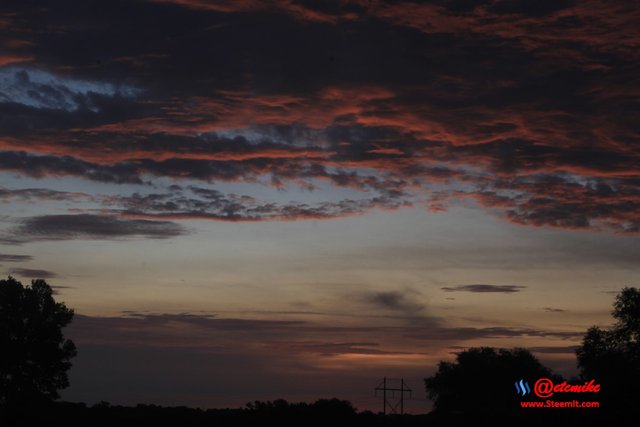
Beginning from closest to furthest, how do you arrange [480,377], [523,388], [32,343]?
[32,343] < [523,388] < [480,377]

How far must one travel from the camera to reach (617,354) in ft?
287

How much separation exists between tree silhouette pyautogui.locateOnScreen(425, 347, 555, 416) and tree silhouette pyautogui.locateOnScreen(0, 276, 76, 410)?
58.2 m

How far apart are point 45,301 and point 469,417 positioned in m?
48.5

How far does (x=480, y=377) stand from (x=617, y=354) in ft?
117

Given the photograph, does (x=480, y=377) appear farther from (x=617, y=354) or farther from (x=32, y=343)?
(x=32, y=343)

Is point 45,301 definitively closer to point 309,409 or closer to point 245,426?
point 245,426

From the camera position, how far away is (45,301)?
260 feet

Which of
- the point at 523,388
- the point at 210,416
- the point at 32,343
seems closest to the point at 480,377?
the point at 523,388

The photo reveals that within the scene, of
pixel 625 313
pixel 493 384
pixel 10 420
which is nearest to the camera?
pixel 10 420

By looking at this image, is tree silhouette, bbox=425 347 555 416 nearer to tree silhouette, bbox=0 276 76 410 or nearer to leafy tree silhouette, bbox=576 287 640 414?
leafy tree silhouette, bbox=576 287 640 414

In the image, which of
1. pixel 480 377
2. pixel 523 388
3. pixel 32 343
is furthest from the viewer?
pixel 480 377

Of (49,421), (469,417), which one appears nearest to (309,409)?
(469,417)

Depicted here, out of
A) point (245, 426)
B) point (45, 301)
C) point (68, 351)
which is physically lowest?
point (245, 426)

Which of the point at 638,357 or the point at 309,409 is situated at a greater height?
the point at 638,357
